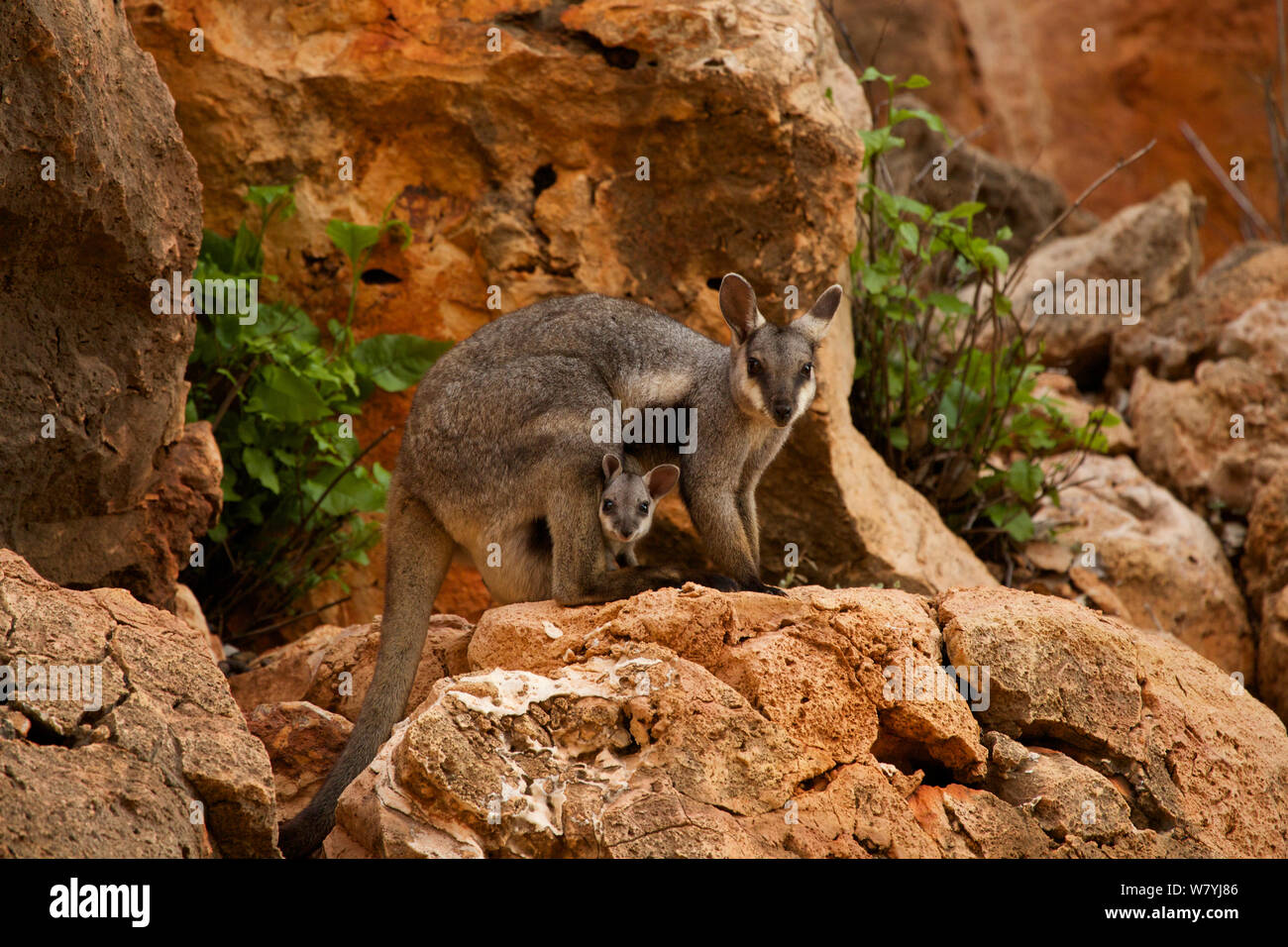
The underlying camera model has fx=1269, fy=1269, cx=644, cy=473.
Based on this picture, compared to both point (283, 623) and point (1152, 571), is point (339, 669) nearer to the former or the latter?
point (283, 623)

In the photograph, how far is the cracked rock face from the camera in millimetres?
4000

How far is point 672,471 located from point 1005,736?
194 centimetres

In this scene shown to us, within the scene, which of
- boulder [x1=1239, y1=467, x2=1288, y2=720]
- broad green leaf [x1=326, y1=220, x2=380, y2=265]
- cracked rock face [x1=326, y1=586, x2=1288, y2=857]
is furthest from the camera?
boulder [x1=1239, y1=467, x2=1288, y2=720]

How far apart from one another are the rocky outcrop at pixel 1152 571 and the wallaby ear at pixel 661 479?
3457mm

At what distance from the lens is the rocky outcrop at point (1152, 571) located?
8.41m

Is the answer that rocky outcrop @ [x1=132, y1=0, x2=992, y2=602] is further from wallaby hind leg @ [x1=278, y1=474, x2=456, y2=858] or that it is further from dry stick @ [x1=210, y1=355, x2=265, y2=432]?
wallaby hind leg @ [x1=278, y1=474, x2=456, y2=858]

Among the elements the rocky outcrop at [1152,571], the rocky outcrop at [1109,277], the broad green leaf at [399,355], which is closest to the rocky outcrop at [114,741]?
the broad green leaf at [399,355]

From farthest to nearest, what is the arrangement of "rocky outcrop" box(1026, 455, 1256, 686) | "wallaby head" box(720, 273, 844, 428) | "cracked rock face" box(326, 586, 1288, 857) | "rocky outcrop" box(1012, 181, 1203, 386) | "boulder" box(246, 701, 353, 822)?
"rocky outcrop" box(1012, 181, 1203, 386) < "rocky outcrop" box(1026, 455, 1256, 686) < "wallaby head" box(720, 273, 844, 428) < "boulder" box(246, 701, 353, 822) < "cracked rock face" box(326, 586, 1288, 857)

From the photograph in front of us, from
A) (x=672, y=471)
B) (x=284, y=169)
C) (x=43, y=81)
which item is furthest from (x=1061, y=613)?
(x=284, y=169)

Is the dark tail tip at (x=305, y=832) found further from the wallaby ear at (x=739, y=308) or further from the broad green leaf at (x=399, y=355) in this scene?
the broad green leaf at (x=399, y=355)

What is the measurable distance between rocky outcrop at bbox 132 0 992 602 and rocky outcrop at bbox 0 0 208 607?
6.18 feet

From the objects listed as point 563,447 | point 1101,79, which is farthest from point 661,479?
point 1101,79

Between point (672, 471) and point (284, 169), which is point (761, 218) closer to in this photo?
point (672, 471)

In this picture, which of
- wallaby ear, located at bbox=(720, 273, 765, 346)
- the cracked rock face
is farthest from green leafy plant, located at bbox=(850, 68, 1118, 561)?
the cracked rock face
